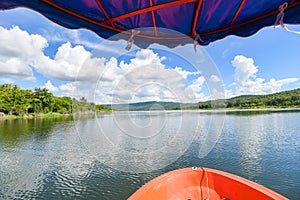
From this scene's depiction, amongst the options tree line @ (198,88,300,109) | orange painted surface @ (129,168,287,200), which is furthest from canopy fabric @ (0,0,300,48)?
tree line @ (198,88,300,109)

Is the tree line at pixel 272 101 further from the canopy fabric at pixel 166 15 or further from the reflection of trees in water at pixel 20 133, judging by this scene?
the canopy fabric at pixel 166 15

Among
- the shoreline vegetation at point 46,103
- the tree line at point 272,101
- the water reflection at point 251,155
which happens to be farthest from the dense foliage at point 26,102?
the tree line at point 272,101

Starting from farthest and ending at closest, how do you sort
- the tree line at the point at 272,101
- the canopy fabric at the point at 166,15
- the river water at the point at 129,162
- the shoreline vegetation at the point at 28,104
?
1. the tree line at the point at 272,101
2. the shoreline vegetation at the point at 28,104
3. the river water at the point at 129,162
4. the canopy fabric at the point at 166,15

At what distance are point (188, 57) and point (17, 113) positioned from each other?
119ft

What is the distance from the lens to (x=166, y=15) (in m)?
1.16

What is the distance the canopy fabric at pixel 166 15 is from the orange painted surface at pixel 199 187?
116 cm

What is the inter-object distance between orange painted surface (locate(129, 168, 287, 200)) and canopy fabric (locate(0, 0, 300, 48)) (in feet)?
3.82

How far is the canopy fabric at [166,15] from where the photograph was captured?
985mm

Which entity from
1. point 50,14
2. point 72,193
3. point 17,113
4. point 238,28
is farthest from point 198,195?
point 17,113

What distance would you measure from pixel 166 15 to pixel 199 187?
4.61 feet

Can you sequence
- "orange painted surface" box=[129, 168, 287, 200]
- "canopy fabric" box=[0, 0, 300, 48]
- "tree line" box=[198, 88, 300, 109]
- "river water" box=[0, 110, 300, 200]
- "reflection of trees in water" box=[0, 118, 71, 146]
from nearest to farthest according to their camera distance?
"canopy fabric" box=[0, 0, 300, 48], "orange painted surface" box=[129, 168, 287, 200], "river water" box=[0, 110, 300, 200], "reflection of trees in water" box=[0, 118, 71, 146], "tree line" box=[198, 88, 300, 109]

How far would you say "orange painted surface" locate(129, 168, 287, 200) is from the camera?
3.94 ft

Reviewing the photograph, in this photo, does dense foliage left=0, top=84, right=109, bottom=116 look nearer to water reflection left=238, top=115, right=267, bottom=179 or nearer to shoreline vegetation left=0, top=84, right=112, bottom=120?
shoreline vegetation left=0, top=84, right=112, bottom=120

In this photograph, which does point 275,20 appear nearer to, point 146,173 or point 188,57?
point 188,57
